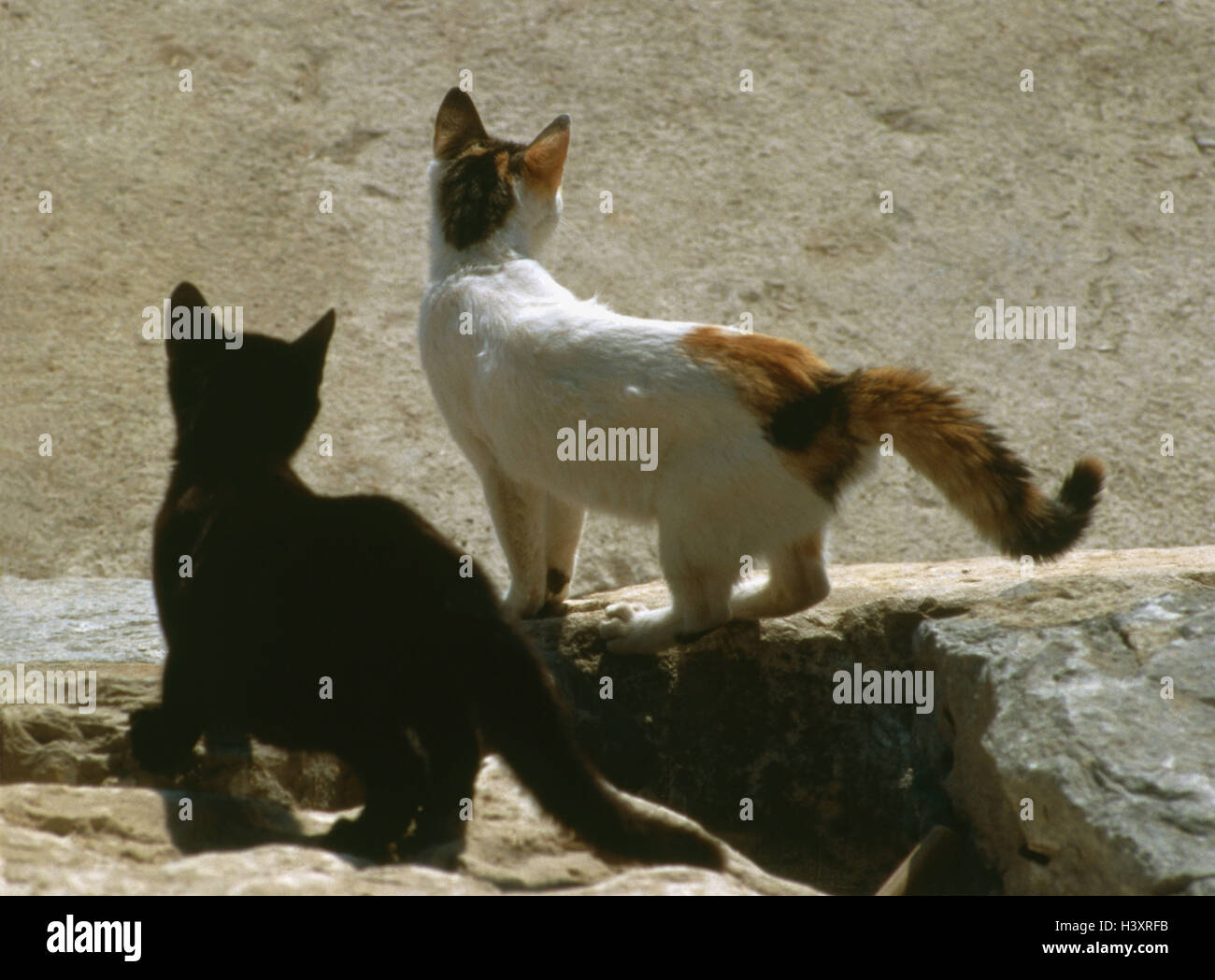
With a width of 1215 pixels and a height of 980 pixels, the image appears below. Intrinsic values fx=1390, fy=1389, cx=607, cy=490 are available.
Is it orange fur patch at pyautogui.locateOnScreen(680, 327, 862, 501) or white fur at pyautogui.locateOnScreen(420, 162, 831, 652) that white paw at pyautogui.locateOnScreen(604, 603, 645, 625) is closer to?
white fur at pyautogui.locateOnScreen(420, 162, 831, 652)

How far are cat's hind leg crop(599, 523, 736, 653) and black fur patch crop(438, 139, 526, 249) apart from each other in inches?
55.7

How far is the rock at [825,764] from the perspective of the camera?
9.65ft

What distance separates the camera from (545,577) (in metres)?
4.88

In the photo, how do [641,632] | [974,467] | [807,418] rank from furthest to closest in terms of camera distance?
[641,632], [807,418], [974,467]

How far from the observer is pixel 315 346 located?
3.99 metres

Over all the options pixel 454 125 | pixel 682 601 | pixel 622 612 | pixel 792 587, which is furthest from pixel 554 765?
pixel 454 125

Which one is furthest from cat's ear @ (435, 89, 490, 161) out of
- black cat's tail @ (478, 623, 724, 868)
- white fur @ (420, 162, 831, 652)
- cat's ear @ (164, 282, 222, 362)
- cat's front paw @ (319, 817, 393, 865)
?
cat's front paw @ (319, 817, 393, 865)

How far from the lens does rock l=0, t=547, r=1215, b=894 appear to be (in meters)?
2.94

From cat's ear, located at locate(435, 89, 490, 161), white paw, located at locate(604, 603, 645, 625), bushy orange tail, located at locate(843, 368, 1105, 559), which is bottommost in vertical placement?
white paw, located at locate(604, 603, 645, 625)

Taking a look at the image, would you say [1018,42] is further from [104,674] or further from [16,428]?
[104,674]

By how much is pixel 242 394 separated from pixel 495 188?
145 cm

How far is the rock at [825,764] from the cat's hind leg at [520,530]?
163mm

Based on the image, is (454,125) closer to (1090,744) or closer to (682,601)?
(682,601)

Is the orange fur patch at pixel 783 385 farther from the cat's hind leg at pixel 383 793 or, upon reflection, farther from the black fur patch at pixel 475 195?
the cat's hind leg at pixel 383 793
